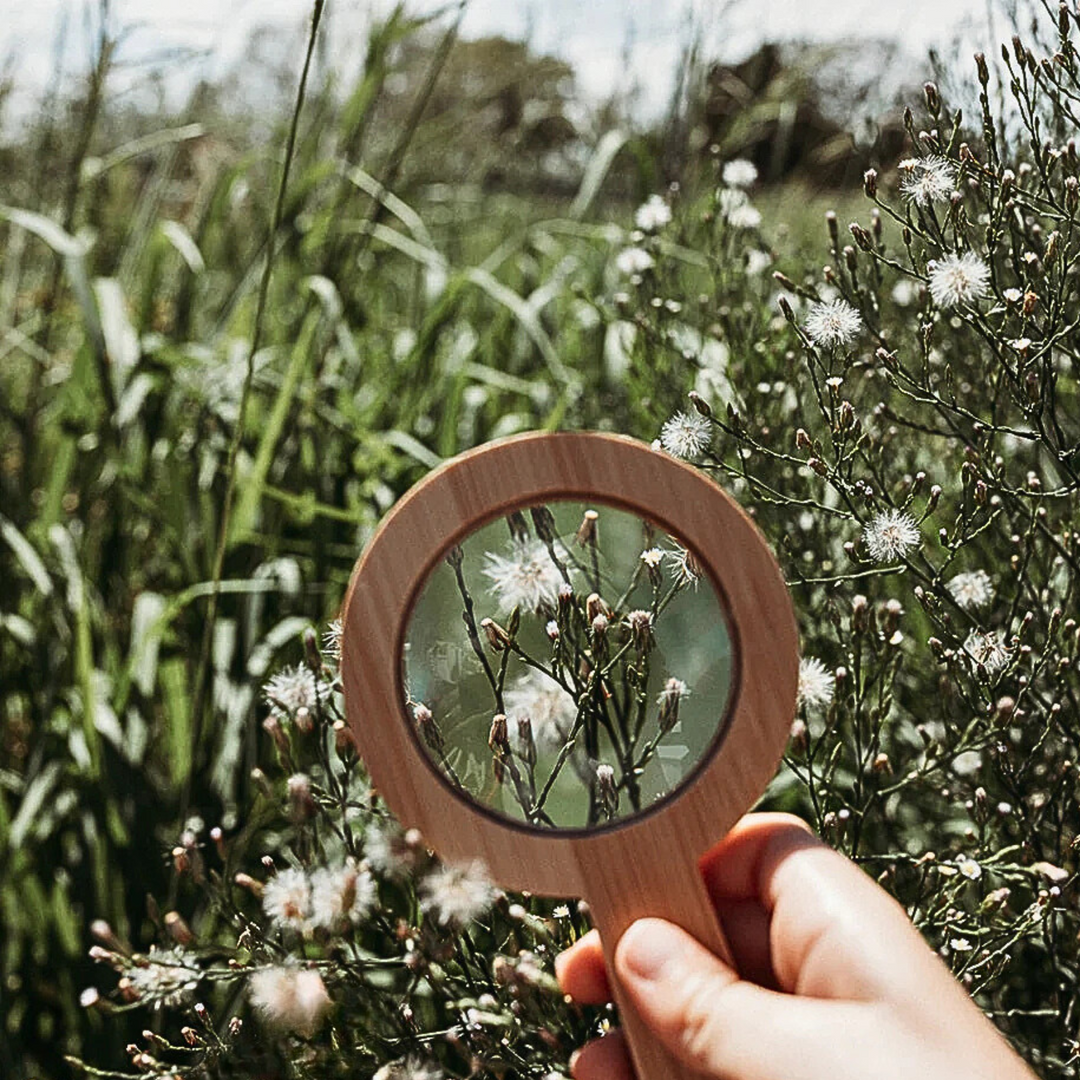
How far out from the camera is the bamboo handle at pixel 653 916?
2.63 ft

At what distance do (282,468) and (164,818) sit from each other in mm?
688

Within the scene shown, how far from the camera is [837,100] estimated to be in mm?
3090

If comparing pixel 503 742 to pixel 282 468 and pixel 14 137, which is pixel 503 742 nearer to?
pixel 282 468

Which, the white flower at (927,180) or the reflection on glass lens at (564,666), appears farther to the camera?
the white flower at (927,180)

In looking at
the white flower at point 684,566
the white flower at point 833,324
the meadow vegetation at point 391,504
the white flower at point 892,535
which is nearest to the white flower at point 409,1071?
the meadow vegetation at point 391,504

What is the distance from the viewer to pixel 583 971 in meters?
0.89

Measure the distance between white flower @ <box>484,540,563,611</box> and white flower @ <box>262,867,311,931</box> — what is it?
0.27 metres

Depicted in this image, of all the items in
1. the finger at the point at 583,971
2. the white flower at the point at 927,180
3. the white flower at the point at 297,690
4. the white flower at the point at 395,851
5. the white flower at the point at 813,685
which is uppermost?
the white flower at the point at 927,180

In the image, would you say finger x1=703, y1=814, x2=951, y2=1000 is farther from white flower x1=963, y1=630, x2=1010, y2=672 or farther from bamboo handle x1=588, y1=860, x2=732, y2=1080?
white flower x1=963, y1=630, x2=1010, y2=672

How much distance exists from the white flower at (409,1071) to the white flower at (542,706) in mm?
280

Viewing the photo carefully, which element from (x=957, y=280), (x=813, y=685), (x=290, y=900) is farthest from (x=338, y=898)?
(x=957, y=280)

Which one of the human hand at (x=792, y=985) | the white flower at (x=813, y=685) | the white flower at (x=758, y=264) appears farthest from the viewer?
the white flower at (x=758, y=264)

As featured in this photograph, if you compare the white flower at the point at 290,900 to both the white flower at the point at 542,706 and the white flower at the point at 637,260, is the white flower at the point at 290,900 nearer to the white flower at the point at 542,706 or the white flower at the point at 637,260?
the white flower at the point at 542,706

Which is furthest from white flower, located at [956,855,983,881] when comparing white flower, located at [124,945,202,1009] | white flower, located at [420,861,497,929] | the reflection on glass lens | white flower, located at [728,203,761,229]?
white flower, located at [728,203,761,229]
